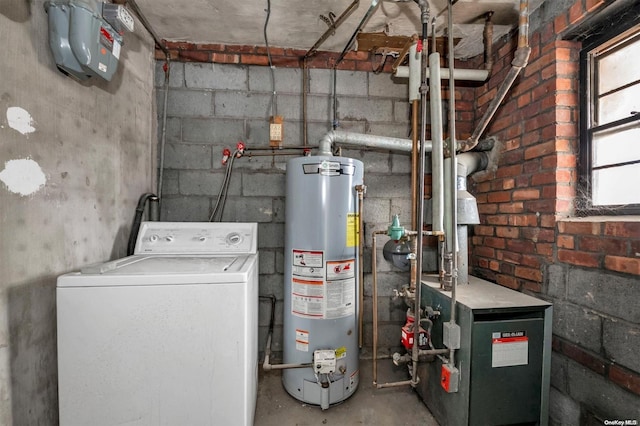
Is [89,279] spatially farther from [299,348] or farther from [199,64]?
[199,64]

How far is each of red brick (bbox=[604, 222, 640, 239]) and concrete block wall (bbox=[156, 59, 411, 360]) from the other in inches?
38.0

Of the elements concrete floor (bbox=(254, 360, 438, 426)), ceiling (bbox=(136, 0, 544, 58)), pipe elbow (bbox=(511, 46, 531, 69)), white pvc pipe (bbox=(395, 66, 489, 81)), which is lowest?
concrete floor (bbox=(254, 360, 438, 426))

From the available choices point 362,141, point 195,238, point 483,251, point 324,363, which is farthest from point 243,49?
point 483,251

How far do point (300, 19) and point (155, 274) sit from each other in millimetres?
1498

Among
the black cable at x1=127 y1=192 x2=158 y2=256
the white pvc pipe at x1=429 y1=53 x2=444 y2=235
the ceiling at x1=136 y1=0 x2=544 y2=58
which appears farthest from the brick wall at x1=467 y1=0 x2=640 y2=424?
the black cable at x1=127 y1=192 x2=158 y2=256

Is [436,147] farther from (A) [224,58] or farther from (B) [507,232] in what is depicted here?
(A) [224,58]

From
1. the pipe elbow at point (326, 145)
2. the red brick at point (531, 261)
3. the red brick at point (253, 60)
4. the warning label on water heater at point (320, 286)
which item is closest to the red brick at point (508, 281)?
the red brick at point (531, 261)

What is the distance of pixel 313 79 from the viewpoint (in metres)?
1.85

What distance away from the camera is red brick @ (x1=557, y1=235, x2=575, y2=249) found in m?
1.26

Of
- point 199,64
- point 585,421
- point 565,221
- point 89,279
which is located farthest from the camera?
point 199,64

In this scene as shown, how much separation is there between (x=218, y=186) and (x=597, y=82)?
2.10 meters

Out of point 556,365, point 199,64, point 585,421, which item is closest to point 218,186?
point 199,64

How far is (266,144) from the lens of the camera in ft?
5.99

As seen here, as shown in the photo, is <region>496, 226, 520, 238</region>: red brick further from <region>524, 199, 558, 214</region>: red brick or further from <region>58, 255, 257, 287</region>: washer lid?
<region>58, 255, 257, 287</region>: washer lid
